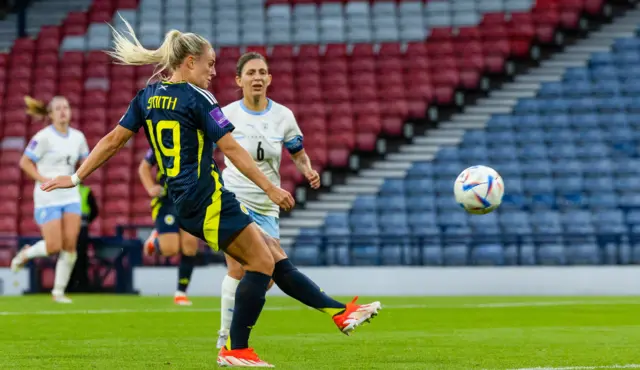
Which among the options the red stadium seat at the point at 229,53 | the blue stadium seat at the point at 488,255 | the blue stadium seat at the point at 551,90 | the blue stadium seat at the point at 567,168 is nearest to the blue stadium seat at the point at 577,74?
the blue stadium seat at the point at 551,90

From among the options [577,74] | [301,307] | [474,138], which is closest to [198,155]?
[301,307]

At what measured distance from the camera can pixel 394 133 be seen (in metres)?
18.6

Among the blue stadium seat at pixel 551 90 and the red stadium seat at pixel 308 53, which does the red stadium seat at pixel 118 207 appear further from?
the blue stadium seat at pixel 551 90

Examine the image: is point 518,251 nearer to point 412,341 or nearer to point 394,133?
point 394,133

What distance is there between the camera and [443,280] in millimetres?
14523

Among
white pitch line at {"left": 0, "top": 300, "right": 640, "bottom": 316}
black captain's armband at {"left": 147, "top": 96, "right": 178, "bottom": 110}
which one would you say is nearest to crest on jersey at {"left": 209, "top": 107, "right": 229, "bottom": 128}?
black captain's armband at {"left": 147, "top": 96, "right": 178, "bottom": 110}

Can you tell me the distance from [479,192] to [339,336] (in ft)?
5.00

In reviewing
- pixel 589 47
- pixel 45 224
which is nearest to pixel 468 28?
pixel 589 47

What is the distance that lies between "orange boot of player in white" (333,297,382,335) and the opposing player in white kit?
683 cm

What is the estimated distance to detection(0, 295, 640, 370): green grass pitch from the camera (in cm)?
591

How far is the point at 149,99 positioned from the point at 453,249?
34.3 ft

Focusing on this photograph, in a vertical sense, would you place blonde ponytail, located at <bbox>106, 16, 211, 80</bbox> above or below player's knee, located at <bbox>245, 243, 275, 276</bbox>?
above

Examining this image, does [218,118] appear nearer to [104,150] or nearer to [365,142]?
[104,150]

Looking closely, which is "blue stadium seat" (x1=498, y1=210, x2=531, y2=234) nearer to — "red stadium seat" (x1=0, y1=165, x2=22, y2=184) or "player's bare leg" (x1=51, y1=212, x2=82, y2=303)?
"player's bare leg" (x1=51, y1=212, x2=82, y2=303)
